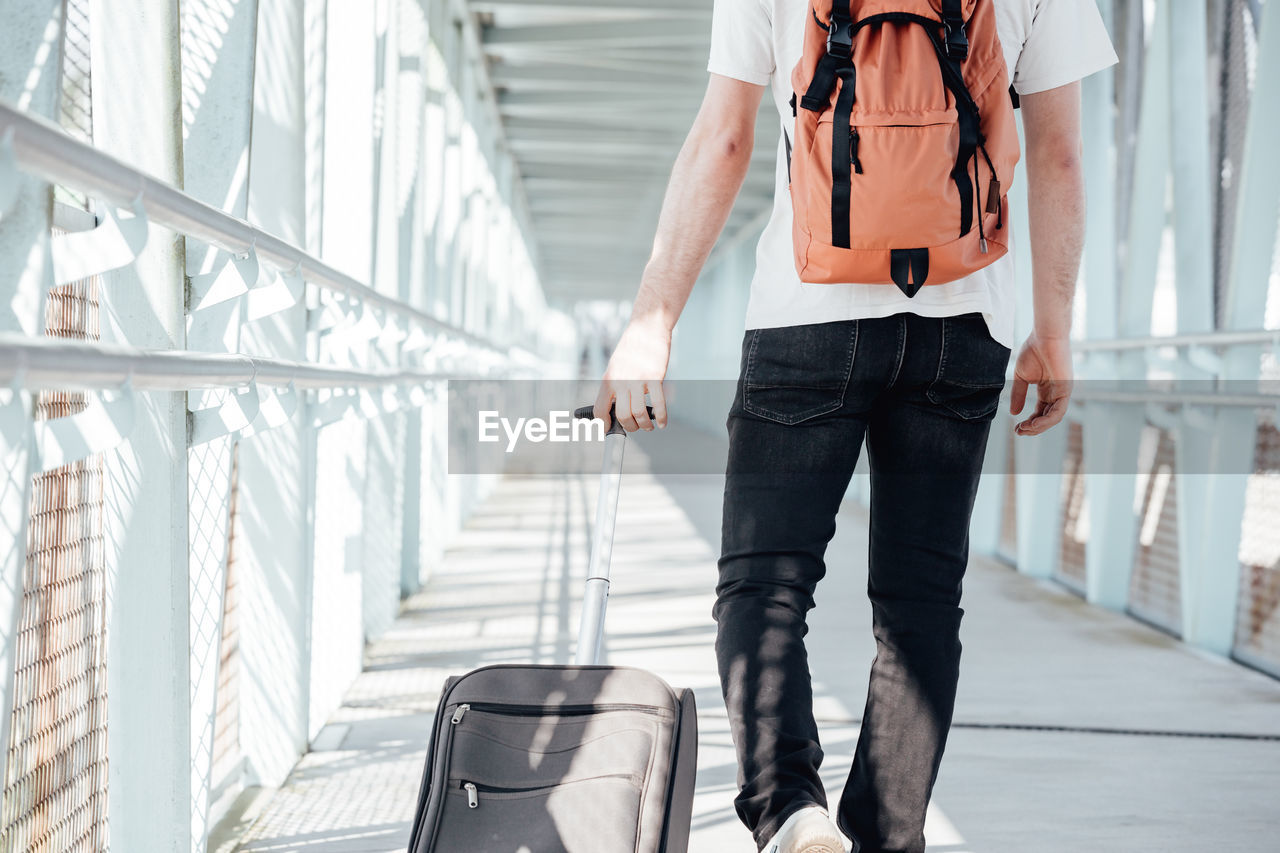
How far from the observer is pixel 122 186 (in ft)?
3.83

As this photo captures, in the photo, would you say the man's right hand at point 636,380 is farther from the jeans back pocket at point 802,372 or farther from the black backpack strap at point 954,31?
the black backpack strap at point 954,31

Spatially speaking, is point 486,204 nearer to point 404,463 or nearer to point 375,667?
point 404,463

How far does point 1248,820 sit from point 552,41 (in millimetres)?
6830

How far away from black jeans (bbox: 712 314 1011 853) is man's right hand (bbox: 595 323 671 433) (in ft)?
0.36

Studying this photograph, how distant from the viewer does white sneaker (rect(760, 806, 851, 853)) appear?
1.33 meters

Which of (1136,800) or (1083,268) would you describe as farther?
(1083,268)

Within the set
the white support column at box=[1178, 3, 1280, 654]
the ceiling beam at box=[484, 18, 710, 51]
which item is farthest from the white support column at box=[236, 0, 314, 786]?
the ceiling beam at box=[484, 18, 710, 51]

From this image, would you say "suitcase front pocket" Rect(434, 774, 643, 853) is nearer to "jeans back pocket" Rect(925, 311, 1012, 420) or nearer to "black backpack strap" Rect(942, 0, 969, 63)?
"jeans back pocket" Rect(925, 311, 1012, 420)

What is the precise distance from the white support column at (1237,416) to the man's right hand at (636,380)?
2861 mm

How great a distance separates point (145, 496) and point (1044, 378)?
4.25 ft

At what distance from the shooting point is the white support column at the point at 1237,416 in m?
3.80

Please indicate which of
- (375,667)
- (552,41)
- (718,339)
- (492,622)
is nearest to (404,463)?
(492,622)

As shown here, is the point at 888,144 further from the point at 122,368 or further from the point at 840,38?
the point at 122,368

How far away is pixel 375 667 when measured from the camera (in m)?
3.54
